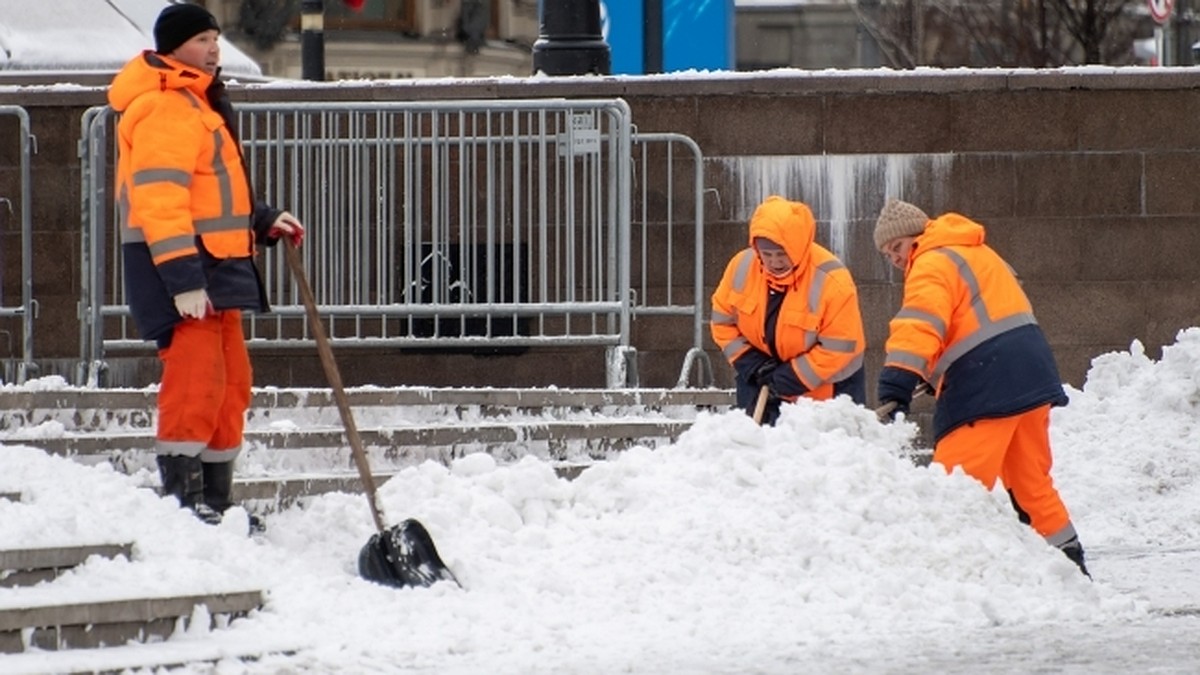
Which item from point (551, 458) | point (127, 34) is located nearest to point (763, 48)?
point (127, 34)

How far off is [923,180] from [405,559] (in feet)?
17.8

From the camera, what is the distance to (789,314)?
931 cm

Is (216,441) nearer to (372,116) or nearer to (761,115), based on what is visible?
(372,116)

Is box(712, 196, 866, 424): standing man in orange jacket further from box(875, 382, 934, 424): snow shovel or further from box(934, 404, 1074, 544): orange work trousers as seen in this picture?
box(934, 404, 1074, 544): orange work trousers

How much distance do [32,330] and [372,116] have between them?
74.4 inches

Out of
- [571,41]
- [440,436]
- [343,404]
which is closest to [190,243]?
[343,404]

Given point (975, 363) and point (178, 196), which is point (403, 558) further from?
point (975, 363)

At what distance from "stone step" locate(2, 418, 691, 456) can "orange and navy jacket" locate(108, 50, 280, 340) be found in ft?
4.02

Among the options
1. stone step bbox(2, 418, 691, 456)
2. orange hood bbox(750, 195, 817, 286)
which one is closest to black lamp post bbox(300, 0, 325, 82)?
stone step bbox(2, 418, 691, 456)

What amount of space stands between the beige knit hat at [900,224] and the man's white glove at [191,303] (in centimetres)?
241

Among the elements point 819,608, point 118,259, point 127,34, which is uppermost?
point 127,34

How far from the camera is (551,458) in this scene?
1025 centimetres

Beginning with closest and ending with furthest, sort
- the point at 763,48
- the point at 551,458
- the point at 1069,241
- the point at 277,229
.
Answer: the point at 277,229
the point at 551,458
the point at 1069,241
the point at 763,48

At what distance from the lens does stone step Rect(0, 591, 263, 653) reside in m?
6.89
